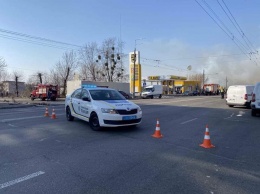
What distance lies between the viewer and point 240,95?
792 inches

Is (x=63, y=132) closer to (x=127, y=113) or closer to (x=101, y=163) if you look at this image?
(x=127, y=113)

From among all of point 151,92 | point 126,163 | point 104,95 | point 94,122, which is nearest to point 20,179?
point 126,163

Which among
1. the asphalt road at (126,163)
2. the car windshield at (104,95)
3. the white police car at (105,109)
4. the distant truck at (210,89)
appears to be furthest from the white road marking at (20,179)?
the distant truck at (210,89)

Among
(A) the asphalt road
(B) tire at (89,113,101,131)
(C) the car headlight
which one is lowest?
(A) the asphalt road

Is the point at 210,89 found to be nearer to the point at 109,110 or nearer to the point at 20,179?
the point at 109,110

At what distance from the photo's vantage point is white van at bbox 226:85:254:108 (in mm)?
19750

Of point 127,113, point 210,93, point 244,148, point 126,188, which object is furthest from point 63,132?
point 210,93

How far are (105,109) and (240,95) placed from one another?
15412mm

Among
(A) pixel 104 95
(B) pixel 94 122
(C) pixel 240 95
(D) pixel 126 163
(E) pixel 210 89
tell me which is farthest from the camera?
(E) pixel 210 89

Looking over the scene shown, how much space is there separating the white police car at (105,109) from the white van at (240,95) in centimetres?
1382

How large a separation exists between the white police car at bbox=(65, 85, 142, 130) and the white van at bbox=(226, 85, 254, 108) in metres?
13.8

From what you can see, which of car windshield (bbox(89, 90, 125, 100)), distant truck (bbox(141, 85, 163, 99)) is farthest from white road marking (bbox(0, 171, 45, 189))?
distant truck (bbox(141, 85, 163, 99))

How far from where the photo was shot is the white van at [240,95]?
19.8 m

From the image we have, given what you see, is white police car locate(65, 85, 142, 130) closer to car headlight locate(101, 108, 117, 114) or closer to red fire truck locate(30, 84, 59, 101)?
car headlight locate(101, 108, 117, 114)
